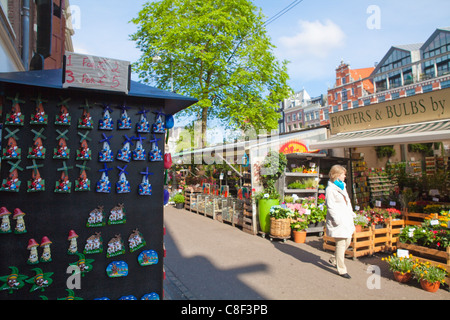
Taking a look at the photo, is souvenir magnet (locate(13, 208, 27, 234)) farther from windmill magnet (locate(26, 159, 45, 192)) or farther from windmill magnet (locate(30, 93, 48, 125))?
windmill magnet (locate(30, 93, 48, 125))

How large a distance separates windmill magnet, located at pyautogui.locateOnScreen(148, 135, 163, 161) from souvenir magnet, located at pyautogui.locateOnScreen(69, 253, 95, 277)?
46.0 inches

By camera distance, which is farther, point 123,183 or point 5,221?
point 123,183

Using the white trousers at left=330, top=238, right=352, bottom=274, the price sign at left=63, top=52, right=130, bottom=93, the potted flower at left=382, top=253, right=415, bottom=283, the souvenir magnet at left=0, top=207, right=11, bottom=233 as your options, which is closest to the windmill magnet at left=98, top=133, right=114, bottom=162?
the price sign at left=63, top=52, right=130, bottom=93

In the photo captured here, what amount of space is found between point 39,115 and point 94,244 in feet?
4.36

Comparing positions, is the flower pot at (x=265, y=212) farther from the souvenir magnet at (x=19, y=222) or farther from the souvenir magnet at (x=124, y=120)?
the souvenir magnet at (x=19, y=222)

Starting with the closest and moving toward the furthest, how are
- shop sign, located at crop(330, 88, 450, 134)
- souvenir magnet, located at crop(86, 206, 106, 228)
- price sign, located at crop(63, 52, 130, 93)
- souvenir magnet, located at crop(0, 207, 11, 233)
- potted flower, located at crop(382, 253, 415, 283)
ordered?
souvenir magnet, located at crop(0, 207, 11, 233), price sign, located at crop(63, 52, 130, 93), souvenir magnet, located at crop(86, 206, 106, 228), potted flower, located at crop(382, 253, 415, 283), shop sign, located at crop(330, 88, 450, 134)

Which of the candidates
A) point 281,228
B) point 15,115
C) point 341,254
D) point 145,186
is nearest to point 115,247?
point 145,186

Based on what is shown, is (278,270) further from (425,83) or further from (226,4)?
(425,83)

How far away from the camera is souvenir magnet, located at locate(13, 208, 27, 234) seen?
2598 millimetres

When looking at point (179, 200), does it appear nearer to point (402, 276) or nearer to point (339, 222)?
point (339, 222)

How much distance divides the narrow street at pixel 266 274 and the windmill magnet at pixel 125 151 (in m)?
2.24

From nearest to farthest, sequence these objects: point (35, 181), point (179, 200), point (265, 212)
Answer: point (35, 181) → point (265, 212) → point (179, 200)

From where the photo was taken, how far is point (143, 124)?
3152 mm

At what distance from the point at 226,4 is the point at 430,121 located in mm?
12496
